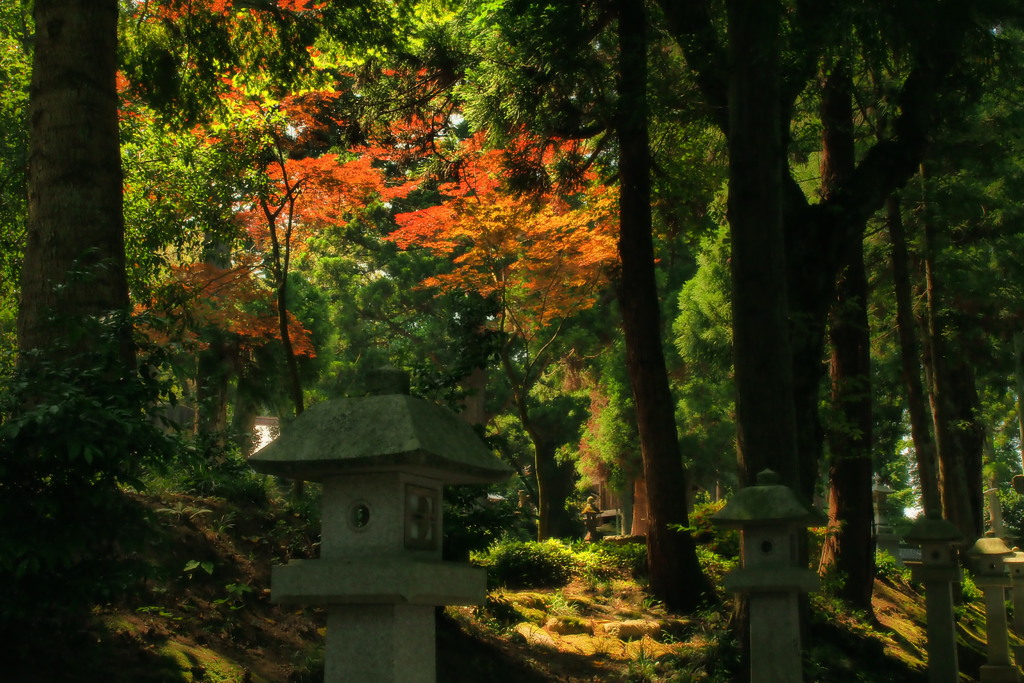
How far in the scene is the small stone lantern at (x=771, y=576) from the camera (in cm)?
719

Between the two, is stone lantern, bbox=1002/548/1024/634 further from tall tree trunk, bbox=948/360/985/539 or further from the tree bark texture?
the tree bark texture

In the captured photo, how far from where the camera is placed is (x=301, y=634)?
8.30m

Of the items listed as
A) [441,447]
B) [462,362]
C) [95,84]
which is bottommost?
[441,447]

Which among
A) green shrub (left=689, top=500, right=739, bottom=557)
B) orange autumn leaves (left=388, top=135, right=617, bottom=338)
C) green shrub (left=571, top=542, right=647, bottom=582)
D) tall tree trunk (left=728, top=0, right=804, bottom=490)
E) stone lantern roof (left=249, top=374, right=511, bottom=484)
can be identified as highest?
orange autumn leaves (left=388, top=135, right=617, bottom=338)

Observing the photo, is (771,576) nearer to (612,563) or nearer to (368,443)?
(368,443)

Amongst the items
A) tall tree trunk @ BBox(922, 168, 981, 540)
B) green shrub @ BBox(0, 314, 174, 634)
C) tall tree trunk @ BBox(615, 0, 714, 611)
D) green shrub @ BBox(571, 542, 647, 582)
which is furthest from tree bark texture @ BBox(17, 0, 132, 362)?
tall tree trunk @ BBox(922, 168, 981, 540)

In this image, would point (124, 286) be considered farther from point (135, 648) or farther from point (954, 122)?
point (954, 122)

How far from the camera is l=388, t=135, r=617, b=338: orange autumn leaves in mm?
16781

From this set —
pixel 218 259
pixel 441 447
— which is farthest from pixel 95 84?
pixel 218 259

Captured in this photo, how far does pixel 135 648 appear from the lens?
6875mm

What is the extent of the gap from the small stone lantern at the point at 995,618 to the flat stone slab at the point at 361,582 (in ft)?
36.2

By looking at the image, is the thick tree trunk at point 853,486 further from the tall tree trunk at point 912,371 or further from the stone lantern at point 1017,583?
the stone lantern at point 1017,583

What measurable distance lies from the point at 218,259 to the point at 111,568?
13.8 meters

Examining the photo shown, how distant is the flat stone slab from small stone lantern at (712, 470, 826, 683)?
10.7ft
